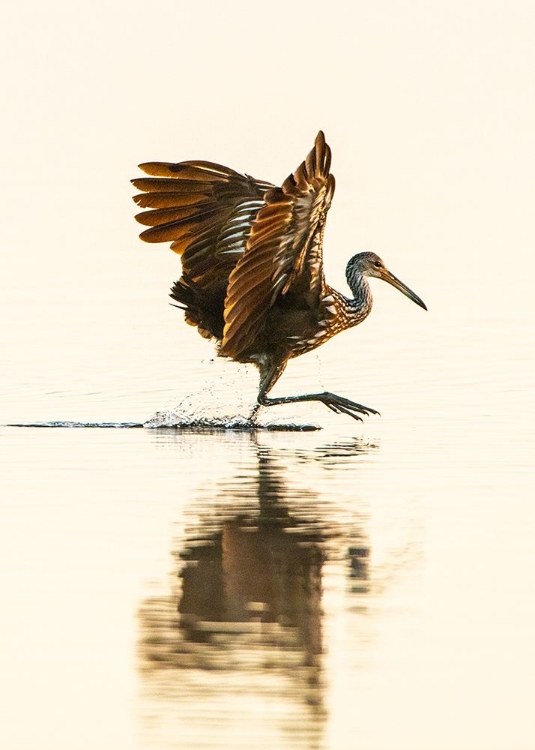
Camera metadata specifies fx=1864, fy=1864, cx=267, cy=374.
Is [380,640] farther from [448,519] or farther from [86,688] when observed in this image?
[448,519]

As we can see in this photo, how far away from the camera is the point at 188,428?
12.7 metres

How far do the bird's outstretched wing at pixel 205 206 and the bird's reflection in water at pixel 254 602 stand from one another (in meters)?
3.43

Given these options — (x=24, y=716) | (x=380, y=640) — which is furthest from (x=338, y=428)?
(x=24, y=716)

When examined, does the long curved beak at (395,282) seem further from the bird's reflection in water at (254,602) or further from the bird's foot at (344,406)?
the bird's reflection in water at (254,602)

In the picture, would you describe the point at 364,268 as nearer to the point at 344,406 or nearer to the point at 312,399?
the point at 312,399

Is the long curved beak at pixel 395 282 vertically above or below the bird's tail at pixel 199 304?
above

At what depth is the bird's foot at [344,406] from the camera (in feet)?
Answer: 41.4

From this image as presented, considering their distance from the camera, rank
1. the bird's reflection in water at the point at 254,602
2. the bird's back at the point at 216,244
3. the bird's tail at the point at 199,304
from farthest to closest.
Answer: the bird's tail at the point at 199,304
the bird's back at the point at 216,244
the bird's reflection in water at the point at 254,602

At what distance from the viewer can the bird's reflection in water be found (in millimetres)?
5918

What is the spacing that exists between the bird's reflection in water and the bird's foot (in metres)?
2.85

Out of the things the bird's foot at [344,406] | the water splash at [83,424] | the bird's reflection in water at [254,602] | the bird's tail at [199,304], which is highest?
the bird's tail at [199,304]

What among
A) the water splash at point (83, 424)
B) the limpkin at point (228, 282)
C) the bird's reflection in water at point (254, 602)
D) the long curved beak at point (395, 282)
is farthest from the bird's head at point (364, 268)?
the bird's reflection in water at point (254, 602)

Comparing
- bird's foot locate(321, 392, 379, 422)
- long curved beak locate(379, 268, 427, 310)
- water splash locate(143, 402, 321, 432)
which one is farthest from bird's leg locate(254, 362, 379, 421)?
long curved beak locate(379, 268, 427, 310)

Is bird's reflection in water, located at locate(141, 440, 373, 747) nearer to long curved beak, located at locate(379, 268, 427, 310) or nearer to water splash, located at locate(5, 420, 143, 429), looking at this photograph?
water splash, located at locate(5, 420, 143, 429)
